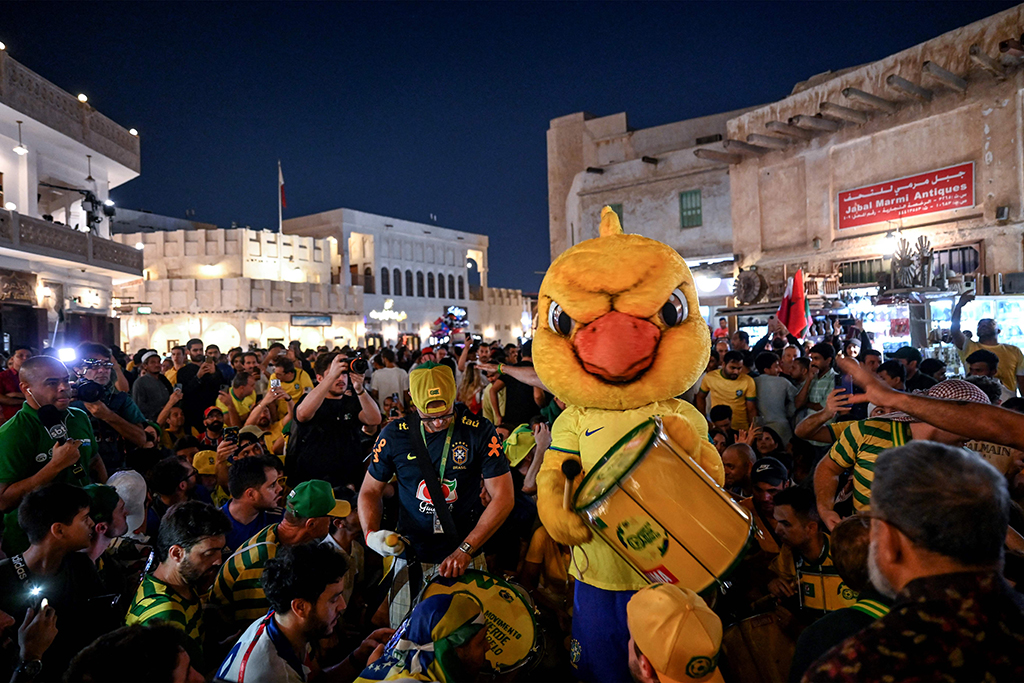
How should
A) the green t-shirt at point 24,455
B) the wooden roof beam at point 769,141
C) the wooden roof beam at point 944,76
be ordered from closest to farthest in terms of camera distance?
1. the green t-shirt at point 24,455
2. the wooden roof beam at point 944,76
3. the wooden roof beam at point 769,141

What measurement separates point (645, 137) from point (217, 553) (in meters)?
25.8

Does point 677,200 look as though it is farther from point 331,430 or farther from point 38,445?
point 38,445

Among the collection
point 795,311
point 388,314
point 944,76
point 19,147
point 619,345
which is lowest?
point 619,345

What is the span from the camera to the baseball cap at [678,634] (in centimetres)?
170

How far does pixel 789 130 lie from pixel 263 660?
17442mm

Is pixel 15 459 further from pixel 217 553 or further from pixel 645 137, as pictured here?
pixel 645 137

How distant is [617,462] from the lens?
6.21 ft

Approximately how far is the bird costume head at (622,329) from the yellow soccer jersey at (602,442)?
0.05 metres

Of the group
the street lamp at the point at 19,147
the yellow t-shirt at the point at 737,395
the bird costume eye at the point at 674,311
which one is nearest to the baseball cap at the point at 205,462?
the bird costume eye at the point at 674,311

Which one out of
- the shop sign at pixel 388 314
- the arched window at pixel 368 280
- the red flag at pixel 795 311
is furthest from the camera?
the arched window at pixel 368 280

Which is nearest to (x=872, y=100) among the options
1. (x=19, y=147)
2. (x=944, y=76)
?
(x=944, y=76)

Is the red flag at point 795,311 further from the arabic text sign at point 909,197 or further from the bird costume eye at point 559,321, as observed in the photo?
the arabic text sign at point 909,197

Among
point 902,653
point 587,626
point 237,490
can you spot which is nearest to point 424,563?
point 587,626

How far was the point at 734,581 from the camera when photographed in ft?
10.6
